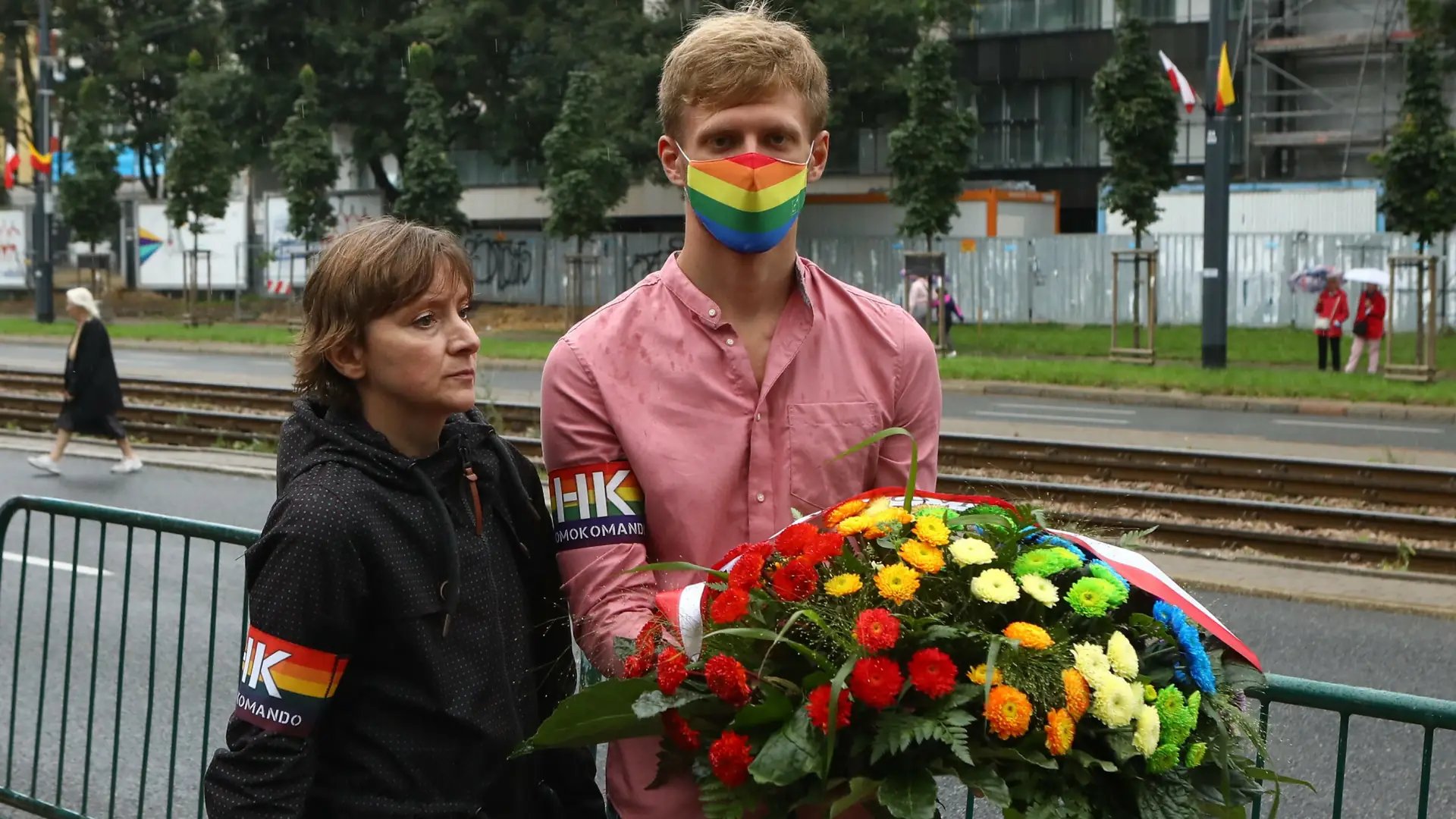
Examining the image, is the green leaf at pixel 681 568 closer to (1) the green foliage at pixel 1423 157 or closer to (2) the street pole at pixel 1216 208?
(2) the street pole at pixel 1216 208

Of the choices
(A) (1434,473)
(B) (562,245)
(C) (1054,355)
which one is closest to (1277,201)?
(C) (1054,355)

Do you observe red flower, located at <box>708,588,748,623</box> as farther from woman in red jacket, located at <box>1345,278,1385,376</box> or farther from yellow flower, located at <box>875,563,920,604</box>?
woman in red jacket, located at <box>1345,278,1385,376</box>

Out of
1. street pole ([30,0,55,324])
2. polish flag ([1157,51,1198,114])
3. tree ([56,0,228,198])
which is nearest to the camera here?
polish flag ([1157,51,1198,114])

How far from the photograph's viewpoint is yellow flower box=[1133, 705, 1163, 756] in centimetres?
187

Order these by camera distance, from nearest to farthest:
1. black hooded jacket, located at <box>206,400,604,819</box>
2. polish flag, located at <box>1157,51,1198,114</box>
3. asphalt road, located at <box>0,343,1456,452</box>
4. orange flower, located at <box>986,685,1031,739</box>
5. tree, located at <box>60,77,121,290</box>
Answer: orange flower, located at <box>986,685,1031,739</box>
black hooded jacket, located at <box>206,400,604,819</box>
asphalt road, located at <box>0,343,1456,452</box>
polish flag, located at <box>1157,51,1198,114</box>
tree, located at <box>60,77,121,290</box>

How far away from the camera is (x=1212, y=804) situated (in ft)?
6.50

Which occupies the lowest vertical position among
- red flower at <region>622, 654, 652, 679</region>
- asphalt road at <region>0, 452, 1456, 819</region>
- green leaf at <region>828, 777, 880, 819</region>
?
asphalt road at <region>0, 452, 1456, 819</region>

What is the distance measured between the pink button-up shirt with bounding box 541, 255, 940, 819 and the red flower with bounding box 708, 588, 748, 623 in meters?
0.35

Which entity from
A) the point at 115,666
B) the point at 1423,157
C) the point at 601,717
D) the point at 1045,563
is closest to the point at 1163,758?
the point at 1045,563

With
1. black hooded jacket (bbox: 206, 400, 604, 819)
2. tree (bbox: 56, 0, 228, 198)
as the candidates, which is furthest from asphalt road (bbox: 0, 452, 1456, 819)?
tree (bbox: 56, 0, 228, 198)

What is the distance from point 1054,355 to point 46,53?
25886mm

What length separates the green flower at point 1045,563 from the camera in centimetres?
197

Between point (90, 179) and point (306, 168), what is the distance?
761 centimetres

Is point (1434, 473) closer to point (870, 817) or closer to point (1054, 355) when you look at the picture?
point (870, 817)
